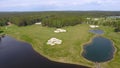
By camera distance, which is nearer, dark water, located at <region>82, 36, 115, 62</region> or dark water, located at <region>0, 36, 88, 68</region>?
dark water, located at <region>0, 36, 88, 68</region>

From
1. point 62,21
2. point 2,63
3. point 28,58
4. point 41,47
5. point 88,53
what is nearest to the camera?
point 2,63

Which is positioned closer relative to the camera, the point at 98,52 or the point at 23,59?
the point at 23,59

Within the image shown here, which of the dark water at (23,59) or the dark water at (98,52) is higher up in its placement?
the dark water at (23,59)

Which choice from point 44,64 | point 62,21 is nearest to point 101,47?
point 44,64

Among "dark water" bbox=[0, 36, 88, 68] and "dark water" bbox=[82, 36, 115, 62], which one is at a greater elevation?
"dark water" bbox=[0, 36, 88, 68]

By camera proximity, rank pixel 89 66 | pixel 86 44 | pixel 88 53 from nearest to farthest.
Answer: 1. pixel 89 66
2. pixel 88 53
3. pixel 86 44

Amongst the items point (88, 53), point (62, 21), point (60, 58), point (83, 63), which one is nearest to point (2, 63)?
point (60, 58)

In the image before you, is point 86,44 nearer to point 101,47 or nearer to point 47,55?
point 101,47

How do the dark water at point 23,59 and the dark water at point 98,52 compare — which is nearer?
the dark water at point 23,59

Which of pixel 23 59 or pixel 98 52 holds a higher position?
pixel 23 59

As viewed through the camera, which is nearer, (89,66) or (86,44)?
(89,66)
